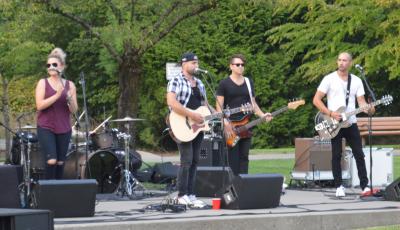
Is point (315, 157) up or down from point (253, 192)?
up

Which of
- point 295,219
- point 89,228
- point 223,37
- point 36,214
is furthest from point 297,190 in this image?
point 223,37

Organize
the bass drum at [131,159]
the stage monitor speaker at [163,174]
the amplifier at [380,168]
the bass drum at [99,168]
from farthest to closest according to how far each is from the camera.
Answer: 1. the stage monitor speaker at [163,174]
2. the amplifier at [380,168]
3. the bass drum at [131,159]
4. the bass drum at [99,168]

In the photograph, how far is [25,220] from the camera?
8.24m

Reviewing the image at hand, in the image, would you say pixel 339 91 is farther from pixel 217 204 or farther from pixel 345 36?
pixel 345 36

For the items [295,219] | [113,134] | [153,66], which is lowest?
[295,219]

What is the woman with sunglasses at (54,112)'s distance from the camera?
34.6ft

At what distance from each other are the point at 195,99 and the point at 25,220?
11.3 feet

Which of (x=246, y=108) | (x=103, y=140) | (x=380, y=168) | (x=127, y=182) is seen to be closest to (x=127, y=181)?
(x=127, y=182)

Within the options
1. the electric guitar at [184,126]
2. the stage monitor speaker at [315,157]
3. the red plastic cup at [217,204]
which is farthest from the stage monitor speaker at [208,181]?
the stage monitor speaker at [315,157]

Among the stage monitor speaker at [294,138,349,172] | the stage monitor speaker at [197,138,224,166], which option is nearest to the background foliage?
the stage monitor speaker at [294,138,349,172]

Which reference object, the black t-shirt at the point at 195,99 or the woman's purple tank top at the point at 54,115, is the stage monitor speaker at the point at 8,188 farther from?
the black t-shirt at the point at 195,99

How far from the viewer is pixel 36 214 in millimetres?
8320

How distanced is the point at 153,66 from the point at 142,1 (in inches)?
495

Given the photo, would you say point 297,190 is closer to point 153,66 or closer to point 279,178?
point 279,178
